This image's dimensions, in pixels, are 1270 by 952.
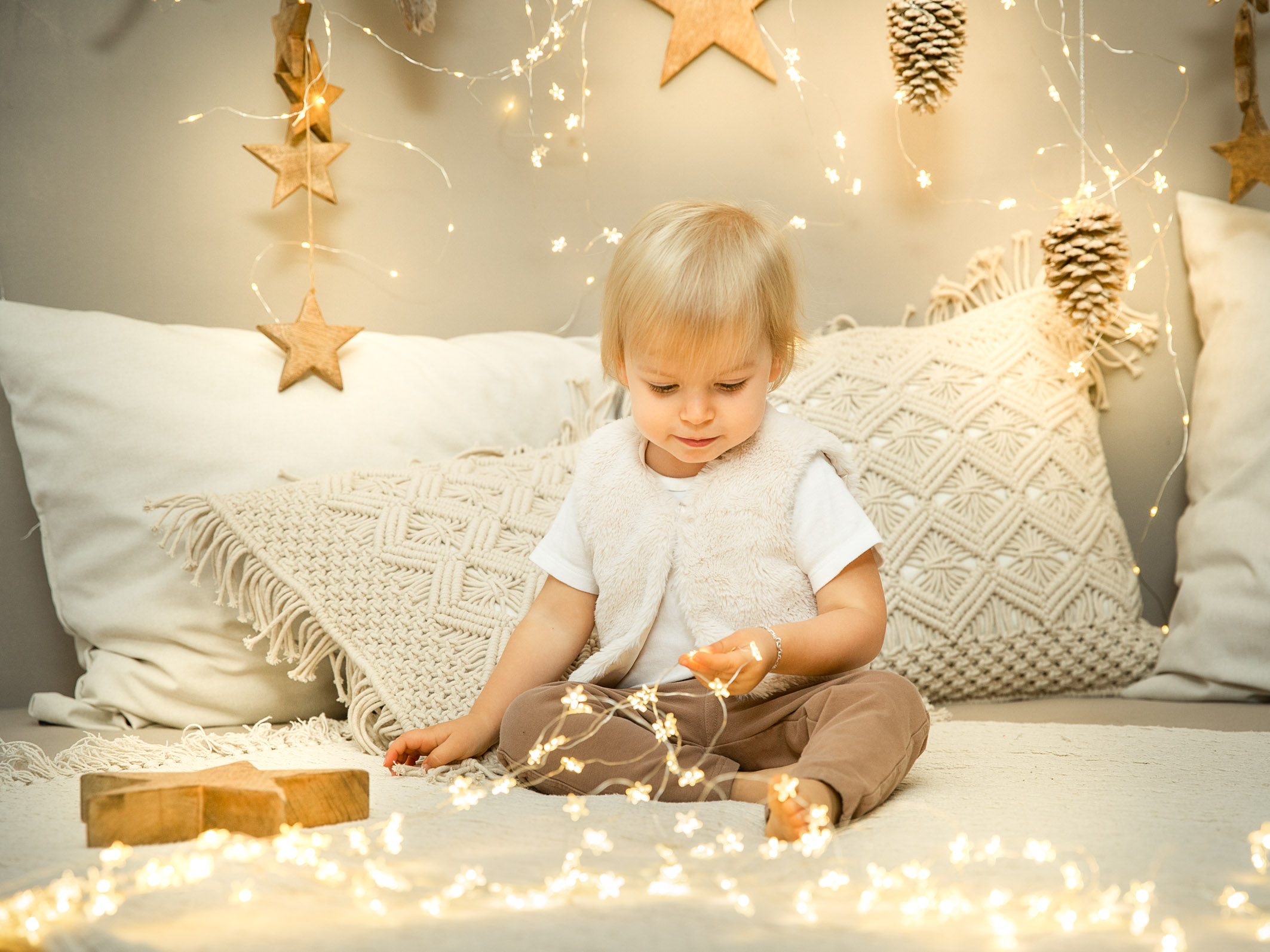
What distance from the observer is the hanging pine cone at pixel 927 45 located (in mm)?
1410

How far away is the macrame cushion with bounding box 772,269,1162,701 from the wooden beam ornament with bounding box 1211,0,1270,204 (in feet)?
1.23

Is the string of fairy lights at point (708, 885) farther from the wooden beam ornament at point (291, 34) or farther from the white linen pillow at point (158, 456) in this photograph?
the wooden beam ornament at point (291, 34)

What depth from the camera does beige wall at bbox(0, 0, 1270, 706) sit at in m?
1.33

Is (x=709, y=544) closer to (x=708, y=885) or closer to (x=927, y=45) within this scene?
(x=708, y=885)

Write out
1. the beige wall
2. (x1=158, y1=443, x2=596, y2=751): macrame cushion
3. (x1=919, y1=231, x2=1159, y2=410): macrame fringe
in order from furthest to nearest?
(x1=919, y1=231, x2=1159, y2=410): macrame fringe, the beige wall, (x1=158, y1=443, x2=596, y2=751): macrame cushion

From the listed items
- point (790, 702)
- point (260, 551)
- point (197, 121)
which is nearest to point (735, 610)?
point (790, 702)

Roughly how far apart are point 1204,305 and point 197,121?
1.44m

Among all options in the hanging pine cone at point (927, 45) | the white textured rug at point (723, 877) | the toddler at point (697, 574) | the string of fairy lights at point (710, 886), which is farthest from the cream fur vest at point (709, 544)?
the hanging pine cone at point (927, 45)

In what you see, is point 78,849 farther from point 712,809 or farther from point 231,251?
point 231,251

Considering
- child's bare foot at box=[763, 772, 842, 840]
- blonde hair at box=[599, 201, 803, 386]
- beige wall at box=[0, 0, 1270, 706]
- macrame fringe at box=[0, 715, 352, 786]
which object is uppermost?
beige wall at box=[0, 0, 1270, 706]

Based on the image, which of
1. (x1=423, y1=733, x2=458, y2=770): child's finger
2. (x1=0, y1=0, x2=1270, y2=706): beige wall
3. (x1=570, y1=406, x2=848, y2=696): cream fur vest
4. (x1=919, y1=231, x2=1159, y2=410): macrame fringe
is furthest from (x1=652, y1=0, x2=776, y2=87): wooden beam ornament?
(x1=423, y1=733, x2=458, y2=770): child's finger

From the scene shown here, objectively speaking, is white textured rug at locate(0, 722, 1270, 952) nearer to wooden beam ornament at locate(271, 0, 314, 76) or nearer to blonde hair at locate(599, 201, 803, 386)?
blonde hair at locate(599, 201, 803, 386)

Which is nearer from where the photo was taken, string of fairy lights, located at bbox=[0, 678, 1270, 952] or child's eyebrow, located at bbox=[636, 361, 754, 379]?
string of fairy lights, located at bbox=[0, 678, 1270, 952]

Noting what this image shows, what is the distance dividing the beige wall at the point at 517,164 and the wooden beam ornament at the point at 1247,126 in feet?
0.22
